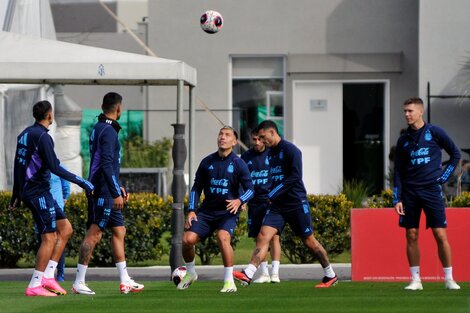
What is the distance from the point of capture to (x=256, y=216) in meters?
15.8

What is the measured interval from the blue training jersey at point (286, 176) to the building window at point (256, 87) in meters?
12.8

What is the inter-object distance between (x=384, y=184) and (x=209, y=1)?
5405 mm

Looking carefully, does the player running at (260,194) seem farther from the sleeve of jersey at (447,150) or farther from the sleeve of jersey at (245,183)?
the sleeve of jersey at (447,150)

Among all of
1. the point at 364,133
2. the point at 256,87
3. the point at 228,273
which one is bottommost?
the point at 228,273

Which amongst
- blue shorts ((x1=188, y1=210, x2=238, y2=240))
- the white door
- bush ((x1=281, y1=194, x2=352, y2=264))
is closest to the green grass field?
blue shorts ((x1=188, y1=210, x2=238, y2=240))

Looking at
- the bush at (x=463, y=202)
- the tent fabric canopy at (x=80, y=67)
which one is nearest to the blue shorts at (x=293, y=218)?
the tent fabric canopy at (x=80, y=67)

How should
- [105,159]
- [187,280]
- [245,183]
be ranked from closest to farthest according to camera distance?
[105,159], [245,183], [187,280]

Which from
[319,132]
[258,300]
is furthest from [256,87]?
[258,300]

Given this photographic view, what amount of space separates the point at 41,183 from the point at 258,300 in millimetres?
2652

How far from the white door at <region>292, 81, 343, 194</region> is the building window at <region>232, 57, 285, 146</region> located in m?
0.45

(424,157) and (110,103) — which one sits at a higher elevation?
(110,103)

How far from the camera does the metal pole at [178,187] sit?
16.1m

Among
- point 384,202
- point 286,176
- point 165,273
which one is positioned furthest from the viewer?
point 384,202

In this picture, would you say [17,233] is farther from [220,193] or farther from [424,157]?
[424,157]
